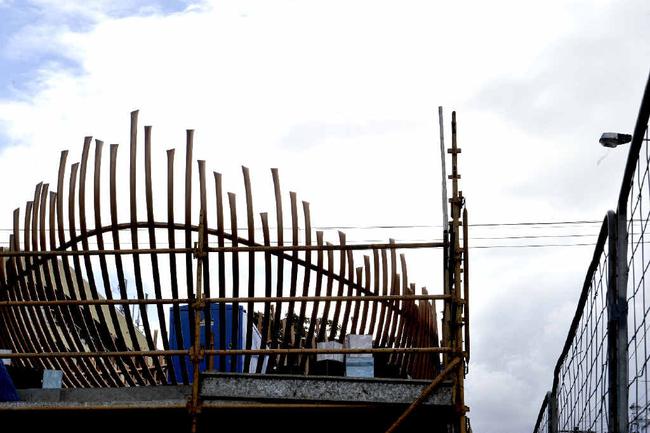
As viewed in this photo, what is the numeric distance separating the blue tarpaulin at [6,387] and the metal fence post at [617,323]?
5.75 meters

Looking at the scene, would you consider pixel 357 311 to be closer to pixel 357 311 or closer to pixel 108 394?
pixel 357 311

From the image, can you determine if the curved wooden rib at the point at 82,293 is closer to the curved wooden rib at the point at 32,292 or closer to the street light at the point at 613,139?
the curved wooden rib at the point at 32,292

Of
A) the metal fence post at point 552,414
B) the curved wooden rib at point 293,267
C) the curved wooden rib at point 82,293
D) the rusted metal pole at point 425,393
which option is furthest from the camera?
the metal fence post at point 552,414

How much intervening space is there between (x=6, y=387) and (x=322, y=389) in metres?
2.99

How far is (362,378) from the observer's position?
32.6ft

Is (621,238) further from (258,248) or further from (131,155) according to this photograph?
(131,155)

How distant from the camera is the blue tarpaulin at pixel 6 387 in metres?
10.3

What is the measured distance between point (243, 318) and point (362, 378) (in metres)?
3.19

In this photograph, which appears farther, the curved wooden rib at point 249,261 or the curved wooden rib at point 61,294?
the curved wooden rib at point 61,294

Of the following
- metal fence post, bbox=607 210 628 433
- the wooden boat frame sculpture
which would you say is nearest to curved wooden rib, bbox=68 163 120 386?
the wooden boat frame sculpture

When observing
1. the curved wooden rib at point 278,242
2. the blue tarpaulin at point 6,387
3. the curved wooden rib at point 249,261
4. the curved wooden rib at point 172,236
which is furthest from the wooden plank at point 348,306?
the blue tarpaulin at point 6,387

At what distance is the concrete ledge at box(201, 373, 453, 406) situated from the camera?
32.3 feet

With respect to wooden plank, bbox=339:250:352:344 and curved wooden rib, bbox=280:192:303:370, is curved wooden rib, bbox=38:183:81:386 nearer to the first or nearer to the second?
curved wooden rib, bbox=280:192:303:370

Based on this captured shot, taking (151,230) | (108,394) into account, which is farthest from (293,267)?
(108,394)
